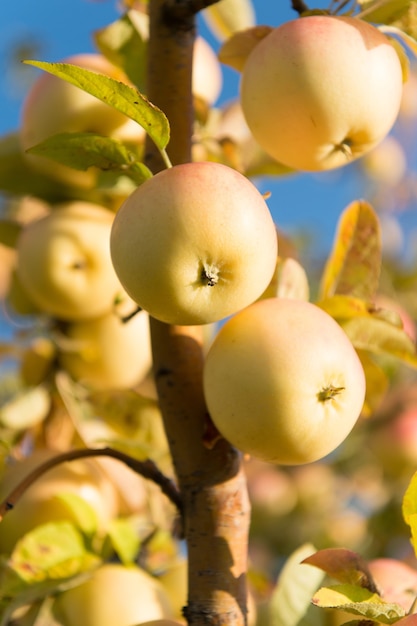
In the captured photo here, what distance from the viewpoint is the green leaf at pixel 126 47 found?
771 millimetres

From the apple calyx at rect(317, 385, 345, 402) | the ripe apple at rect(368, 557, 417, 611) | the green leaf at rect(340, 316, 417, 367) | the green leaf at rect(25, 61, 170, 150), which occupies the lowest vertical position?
the ripe apple at rect(368, 557, 417, 611)

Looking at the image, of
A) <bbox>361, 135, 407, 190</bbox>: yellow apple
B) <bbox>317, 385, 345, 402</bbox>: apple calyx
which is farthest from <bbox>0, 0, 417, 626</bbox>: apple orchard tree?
<bbox>361, 135, 407, 190</bbox>: yellow apple

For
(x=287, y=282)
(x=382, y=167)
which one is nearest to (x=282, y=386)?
(x=287, y=282)

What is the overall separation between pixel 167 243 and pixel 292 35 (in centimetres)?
20

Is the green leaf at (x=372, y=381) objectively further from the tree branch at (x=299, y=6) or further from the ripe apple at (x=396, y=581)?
the tree branch at (x=299, y=6)

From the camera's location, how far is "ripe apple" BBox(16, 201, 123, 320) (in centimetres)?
93

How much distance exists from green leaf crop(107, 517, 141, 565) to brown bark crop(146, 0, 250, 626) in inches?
7.4

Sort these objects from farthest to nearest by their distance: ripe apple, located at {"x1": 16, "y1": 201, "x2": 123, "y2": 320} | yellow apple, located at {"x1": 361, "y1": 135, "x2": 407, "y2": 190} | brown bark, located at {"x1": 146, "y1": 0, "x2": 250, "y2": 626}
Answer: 1. yellow apple, located at {"x1": 361, "y1": 135, "x2": 407, "y2": 190}
2. ripe apple, located at {"x1": 16, "y1": 201, "x2": 123, "y2": 320}
3. brown bark, located at {"x1": 146, "y1": 0, "x2": 250, "y2": 626}

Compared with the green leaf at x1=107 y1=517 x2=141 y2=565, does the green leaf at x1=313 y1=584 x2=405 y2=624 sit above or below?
above

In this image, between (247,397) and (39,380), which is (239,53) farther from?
(39,380)

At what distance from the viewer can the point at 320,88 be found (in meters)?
0.58

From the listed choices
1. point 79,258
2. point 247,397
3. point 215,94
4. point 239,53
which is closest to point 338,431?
point 247,397

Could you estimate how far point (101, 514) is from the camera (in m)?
0.86

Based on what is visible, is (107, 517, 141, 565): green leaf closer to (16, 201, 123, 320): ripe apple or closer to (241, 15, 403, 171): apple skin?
(16, 201, 123, 320): ripe apple
